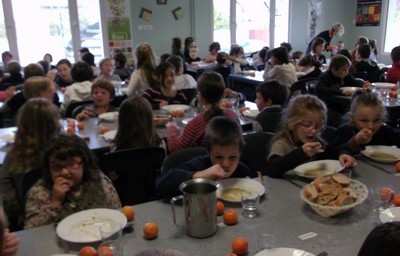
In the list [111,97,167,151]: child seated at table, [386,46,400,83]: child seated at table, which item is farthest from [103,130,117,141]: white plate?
[386,46,400,83]: child seated at table

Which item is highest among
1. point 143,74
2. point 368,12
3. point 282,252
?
point 368,12

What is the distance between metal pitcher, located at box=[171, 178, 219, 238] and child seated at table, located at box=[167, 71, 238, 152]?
138 centimetres

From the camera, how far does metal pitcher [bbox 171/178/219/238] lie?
1365 mm

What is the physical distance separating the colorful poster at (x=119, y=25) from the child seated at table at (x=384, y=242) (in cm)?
800

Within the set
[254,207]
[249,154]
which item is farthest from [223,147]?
[249,154]

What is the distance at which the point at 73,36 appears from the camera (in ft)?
26.2

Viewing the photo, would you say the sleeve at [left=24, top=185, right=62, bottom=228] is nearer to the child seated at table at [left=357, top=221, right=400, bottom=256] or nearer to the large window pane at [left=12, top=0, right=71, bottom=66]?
the child seated at table at [left=357, top=221, right=400, bottom=256]

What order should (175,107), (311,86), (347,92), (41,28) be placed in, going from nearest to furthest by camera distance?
(175,107), (347,92), (311,86), (41,28)

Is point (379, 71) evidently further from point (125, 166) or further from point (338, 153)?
point (125, 166)

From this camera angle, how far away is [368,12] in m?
10.1

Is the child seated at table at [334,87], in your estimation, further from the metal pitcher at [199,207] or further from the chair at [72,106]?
the metal pitcher at [199,207]

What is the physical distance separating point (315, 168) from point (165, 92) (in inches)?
95.2

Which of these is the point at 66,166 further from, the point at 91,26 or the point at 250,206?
the point at 91,26

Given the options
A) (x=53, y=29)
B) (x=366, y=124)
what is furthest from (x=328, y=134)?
(x=53, y=29)
